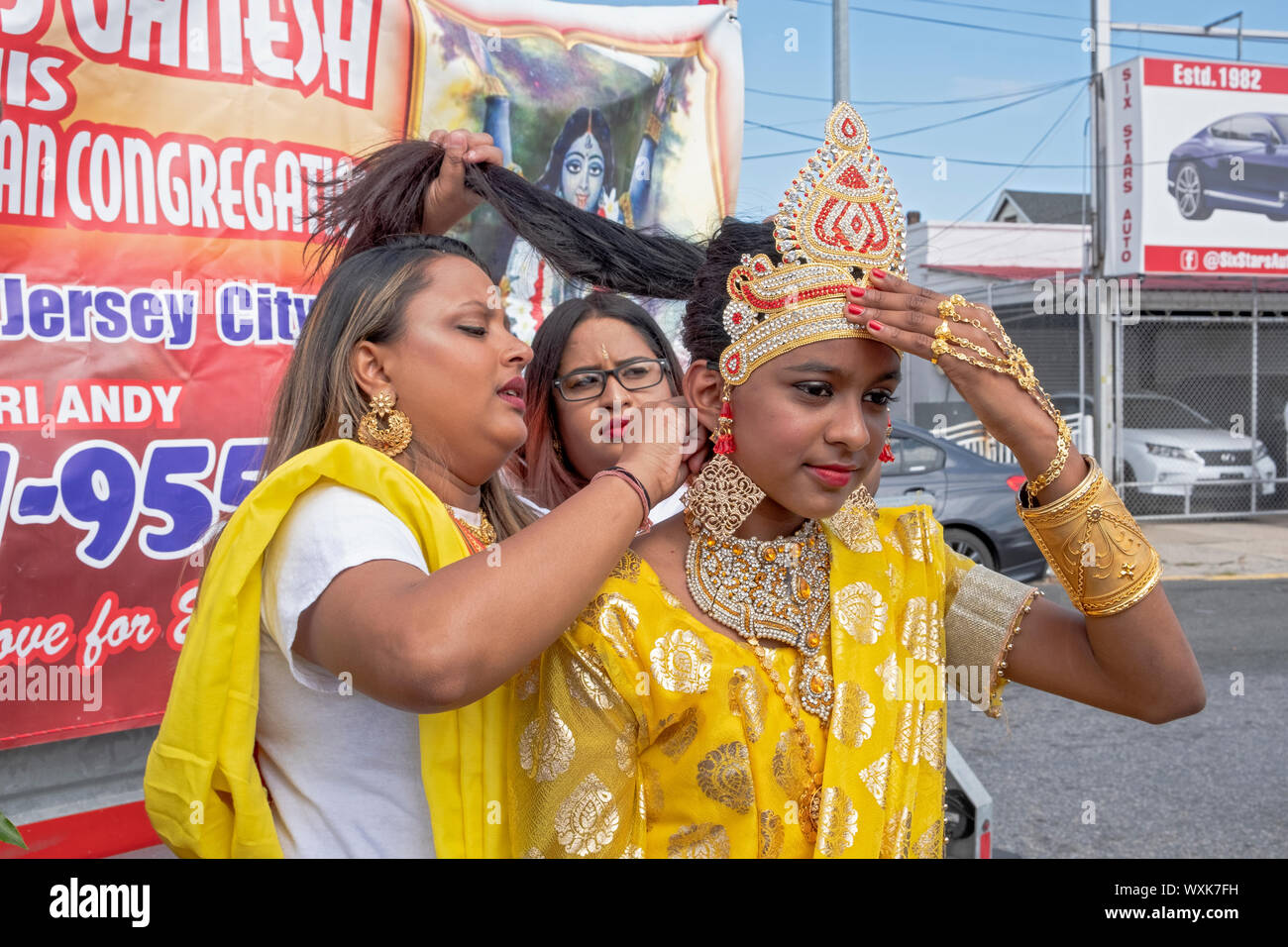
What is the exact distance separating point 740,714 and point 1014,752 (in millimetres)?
→ 4172

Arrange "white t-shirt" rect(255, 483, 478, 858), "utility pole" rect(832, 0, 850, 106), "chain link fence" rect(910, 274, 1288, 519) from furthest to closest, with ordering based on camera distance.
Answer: "chain link fence" rect(910, 274, 1288, 519) → "utility pole" rect(832, 0, 850, 106) → "white t-shirt" rect(255, 483, 478, 858)

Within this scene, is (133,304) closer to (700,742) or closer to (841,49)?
(700,742)

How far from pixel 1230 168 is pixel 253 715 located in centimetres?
1415

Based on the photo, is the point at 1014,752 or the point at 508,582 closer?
the point at 508,582

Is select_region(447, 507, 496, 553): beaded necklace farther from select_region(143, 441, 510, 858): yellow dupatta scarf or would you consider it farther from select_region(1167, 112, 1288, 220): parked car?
select_region(1167, 112, 1288, 220): parked car

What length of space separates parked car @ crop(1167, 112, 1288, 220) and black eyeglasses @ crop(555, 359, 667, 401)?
11.6m

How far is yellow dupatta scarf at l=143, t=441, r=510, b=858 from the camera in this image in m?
1.57

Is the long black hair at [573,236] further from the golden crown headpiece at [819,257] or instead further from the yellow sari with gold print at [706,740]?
the yellow sari with gold print at [706,740]

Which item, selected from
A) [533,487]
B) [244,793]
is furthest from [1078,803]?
[244,793]

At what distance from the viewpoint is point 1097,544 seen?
5.10ft

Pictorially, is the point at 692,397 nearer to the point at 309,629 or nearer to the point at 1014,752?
the point at 309,629

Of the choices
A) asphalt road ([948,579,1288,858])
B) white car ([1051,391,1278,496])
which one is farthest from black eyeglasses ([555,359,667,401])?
white car ([1051,391,1278,496])

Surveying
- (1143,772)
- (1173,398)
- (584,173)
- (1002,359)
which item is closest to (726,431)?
(1002,359)

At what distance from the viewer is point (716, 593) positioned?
1647 mm
